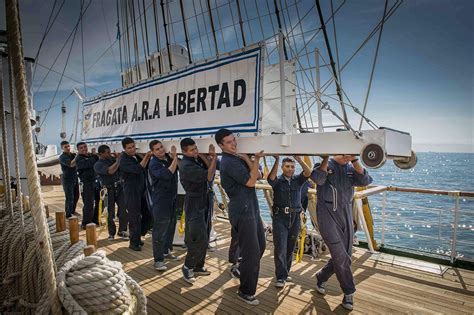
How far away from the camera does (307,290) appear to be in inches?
150

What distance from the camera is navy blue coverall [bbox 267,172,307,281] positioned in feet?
Result: 12.7

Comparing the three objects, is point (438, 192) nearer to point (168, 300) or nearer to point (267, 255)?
point (267, 255)

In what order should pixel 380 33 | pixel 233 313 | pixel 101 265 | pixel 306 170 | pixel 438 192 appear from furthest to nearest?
1. pixel 438 192
2. pixel 306 170
3. pixel 233 313
4. pixel 380 33
5. pixel 101 265

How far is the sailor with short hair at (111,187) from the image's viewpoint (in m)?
5.82

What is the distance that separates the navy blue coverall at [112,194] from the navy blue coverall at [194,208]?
8.36 feet

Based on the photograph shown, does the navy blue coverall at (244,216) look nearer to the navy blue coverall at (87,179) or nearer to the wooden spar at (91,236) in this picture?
the wooden spar at (91,236)

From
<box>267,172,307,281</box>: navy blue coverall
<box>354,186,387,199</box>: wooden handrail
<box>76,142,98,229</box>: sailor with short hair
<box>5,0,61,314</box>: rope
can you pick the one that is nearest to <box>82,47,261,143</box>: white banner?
<box>76,142,98,229</box>: sailor with short hair

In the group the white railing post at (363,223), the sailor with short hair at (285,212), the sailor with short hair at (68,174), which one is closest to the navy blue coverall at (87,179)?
the sailor with short hair at (68,174)

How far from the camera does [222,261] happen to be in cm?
480

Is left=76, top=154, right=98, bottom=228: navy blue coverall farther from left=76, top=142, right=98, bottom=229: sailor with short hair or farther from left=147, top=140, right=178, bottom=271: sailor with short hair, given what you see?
left=147, top=140, right=178, bottom=271: sailor with short hair

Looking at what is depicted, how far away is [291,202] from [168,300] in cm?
190

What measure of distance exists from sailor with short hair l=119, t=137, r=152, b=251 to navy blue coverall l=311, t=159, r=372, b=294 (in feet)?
9.93

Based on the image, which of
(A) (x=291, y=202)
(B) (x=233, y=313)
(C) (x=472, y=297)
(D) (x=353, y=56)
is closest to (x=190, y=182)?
(A) (x=291, y=202)

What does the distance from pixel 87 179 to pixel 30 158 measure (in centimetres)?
593
